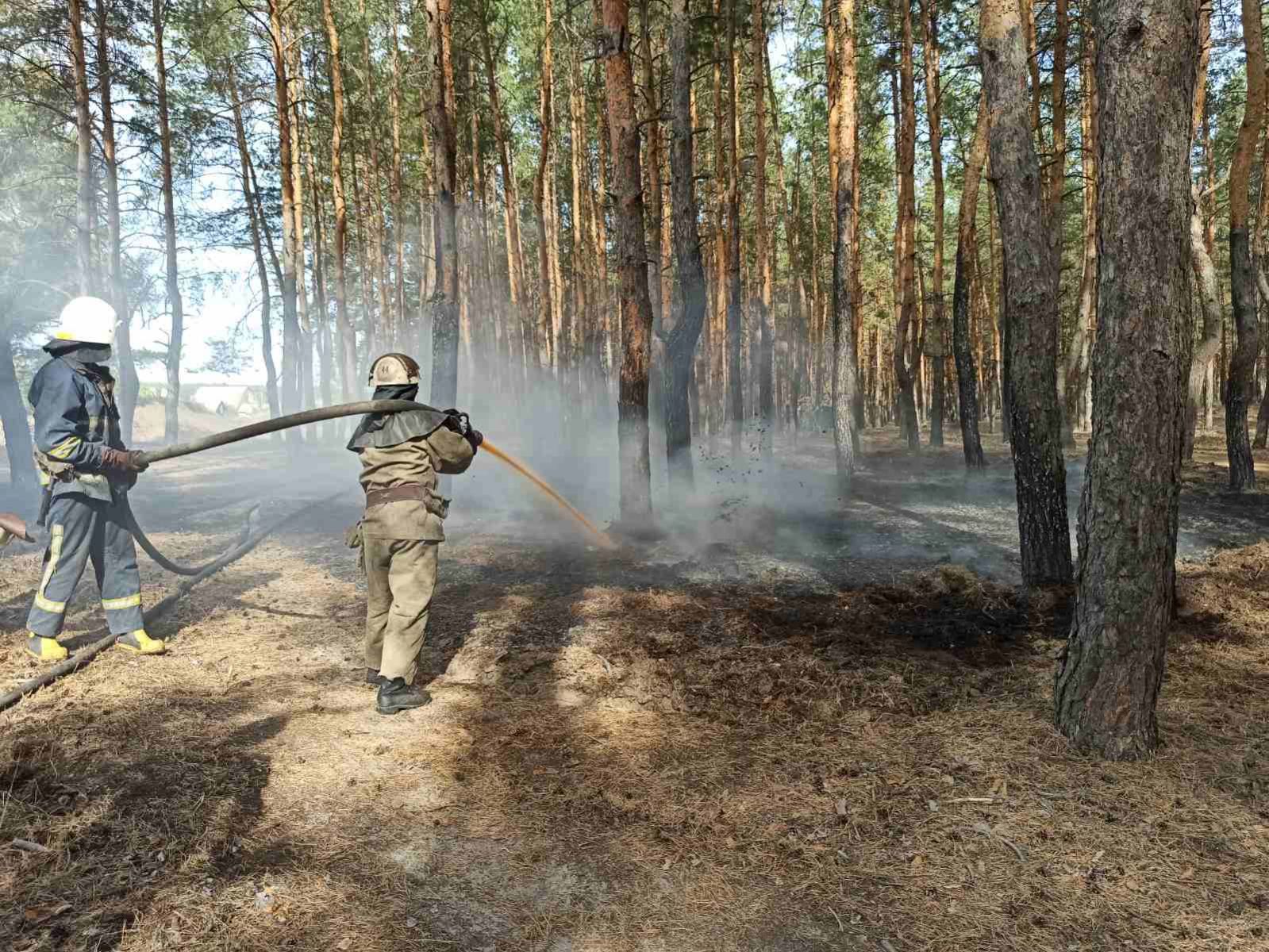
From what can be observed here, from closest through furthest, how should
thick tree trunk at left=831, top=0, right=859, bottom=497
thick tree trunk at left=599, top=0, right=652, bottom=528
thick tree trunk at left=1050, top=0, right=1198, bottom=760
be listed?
thick tree trunk at left=1050, top=0, right=1198, bottom=760
thick tree trunk at left=599, top=0, right=652, bottom=528
thick tree trunk at left=831, top=0, right=859, bottom=497

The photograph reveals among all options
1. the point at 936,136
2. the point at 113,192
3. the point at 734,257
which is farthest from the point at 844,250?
the point at 113,192

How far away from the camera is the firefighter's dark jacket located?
470 centimetres

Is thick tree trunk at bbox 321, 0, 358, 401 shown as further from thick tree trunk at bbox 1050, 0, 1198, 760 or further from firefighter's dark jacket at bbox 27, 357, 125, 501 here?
thick tree trunk at bbox 1050, 0, 1198, 760

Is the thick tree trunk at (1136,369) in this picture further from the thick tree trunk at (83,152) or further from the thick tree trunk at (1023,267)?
the thick tree trunk at (83,152)

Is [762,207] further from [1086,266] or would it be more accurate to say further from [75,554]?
[75,554]

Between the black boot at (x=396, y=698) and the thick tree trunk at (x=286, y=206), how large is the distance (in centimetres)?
1608

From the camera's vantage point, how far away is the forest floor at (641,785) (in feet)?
8.48

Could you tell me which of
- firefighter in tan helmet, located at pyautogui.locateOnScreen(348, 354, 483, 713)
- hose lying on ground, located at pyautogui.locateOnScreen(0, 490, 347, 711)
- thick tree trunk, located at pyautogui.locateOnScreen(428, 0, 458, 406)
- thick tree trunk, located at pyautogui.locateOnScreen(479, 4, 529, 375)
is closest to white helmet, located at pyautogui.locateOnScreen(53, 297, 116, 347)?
firefighter in tan helmet, located at pyautogui.locateOnScreen(348, 354, 483, 713)

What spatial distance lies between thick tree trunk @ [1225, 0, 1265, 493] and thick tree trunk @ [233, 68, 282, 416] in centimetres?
2332

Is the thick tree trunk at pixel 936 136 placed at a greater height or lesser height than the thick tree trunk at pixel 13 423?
greater

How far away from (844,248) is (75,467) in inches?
499

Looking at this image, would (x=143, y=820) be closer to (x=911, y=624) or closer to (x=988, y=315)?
(x=911, y=624)

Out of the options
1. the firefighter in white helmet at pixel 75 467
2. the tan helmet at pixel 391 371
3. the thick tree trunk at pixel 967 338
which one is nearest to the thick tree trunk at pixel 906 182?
the thick tree trunk at pixel 967 338

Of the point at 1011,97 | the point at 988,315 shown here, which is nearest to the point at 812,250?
the point at 988,315
